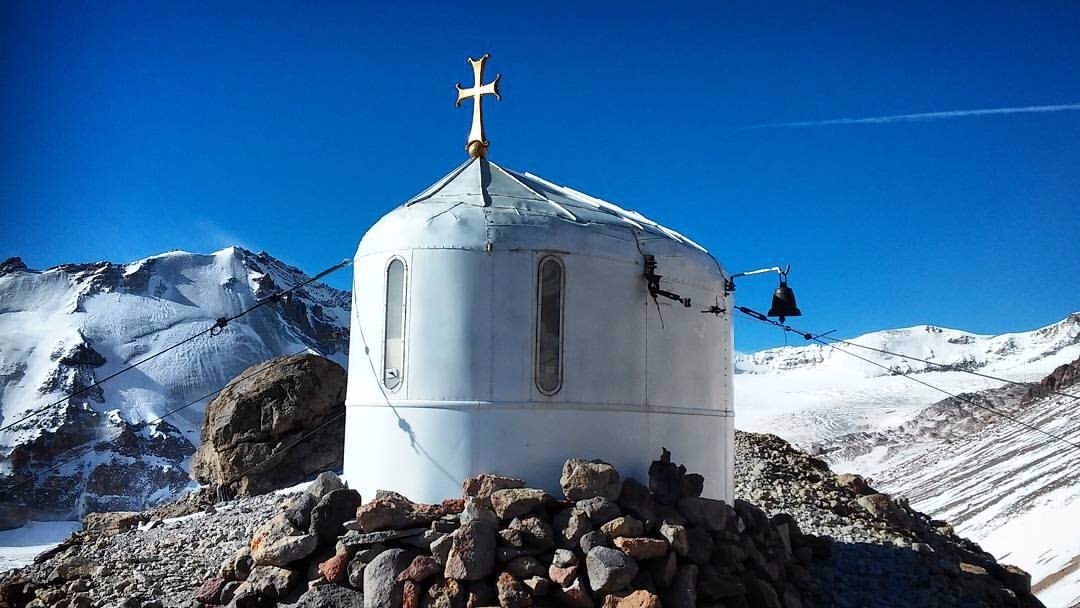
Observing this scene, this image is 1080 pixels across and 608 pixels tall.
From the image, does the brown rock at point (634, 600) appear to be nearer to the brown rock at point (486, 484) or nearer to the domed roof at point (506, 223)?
the brown rock at point (486, 484)

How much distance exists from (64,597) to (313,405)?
10551mm

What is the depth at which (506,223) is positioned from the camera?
9.46 meters

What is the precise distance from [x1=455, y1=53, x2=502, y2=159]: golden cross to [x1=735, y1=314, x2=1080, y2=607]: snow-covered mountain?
888 centimetres

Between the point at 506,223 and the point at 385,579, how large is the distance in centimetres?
410

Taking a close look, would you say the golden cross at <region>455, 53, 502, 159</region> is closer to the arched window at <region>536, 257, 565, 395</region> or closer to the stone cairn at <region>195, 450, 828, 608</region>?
the arched window at <region>536, 257, 565, 395</region>

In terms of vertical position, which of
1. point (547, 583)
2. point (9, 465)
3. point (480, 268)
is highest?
point (480, 268)

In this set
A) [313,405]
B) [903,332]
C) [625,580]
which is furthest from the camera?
[903,332]

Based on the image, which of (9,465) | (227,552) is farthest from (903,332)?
(227,552)

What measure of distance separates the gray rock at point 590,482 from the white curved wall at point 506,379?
541mm

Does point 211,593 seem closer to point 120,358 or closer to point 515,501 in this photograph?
point 515,501

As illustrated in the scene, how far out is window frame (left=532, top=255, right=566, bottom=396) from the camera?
9148mm

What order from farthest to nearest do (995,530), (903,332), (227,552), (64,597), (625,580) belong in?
(903,332) → (995,530) → (227,552) → (64,597) → (625,580)

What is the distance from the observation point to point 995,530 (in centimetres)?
3244

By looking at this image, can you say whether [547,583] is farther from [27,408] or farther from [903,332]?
[903,332]
